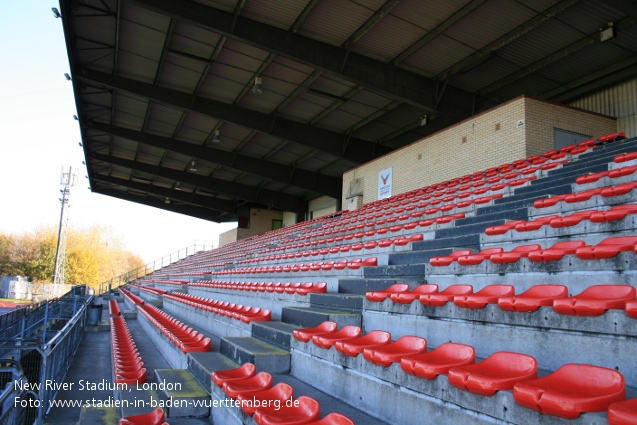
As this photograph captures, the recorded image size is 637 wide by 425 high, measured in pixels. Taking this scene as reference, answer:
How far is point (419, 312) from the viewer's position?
10.9 feet

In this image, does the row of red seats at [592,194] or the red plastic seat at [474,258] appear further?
the row of red seats at [592,194]

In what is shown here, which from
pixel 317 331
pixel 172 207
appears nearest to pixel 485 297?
pixel 317 331

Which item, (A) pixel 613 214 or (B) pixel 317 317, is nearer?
(A) pixel 613 214

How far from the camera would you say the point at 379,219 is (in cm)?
951

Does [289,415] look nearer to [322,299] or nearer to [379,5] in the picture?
[322,299]

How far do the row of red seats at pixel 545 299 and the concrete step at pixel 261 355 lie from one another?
41.2 inches

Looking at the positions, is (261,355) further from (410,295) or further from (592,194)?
(592,194)

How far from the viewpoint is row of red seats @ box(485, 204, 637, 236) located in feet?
11.4

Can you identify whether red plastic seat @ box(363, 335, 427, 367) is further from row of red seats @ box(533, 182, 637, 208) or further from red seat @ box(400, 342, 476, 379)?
row of red seats @ box(533, 182, 637, 208)

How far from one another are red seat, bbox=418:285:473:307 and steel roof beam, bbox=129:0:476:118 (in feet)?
25.4

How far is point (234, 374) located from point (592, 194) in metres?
3.75

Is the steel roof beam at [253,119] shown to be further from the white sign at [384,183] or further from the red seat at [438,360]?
the red seat at [438,360]

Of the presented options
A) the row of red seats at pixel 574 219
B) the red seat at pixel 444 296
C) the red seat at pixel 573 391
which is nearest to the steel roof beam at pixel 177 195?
the row of red seats at pixel 574 219

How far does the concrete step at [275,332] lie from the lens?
3971mm
